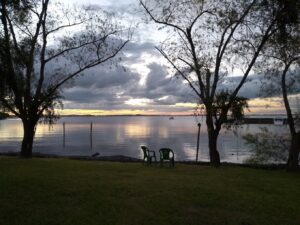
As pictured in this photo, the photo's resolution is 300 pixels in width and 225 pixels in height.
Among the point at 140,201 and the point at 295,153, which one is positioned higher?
the point at 295,153

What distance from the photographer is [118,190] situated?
12.2 m

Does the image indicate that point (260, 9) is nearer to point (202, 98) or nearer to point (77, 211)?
point (202, 98)

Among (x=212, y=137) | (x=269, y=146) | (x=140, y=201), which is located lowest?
(x=140, y=201)

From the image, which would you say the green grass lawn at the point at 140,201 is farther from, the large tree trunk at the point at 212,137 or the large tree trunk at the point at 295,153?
the large tree trunk at the point at 212,137

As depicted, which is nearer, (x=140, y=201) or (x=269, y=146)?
(x=140, y=201)

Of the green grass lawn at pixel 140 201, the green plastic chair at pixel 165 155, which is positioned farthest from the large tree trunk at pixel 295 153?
the green grass lawn at pixel 140 201

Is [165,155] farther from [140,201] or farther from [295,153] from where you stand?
[140,201]

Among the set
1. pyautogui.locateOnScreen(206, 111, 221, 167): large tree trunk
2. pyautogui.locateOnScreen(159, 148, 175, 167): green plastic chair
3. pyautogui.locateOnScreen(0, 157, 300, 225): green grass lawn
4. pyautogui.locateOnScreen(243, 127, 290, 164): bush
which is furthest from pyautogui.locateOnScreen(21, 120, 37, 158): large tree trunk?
pyautogui.locateOnScreen(243, 127, 290, 164): bush

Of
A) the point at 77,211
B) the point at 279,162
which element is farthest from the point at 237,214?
the point at 279,162

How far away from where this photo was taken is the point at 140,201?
1080 centimetres

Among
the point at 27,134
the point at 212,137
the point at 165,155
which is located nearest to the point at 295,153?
the point at 212,137

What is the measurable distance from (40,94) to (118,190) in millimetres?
14476

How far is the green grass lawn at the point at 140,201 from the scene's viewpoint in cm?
914

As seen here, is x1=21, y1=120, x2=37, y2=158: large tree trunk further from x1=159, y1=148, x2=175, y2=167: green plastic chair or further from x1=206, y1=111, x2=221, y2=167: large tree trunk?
x1=206, y1=111, x2=221, y2=167: large tree trunk
